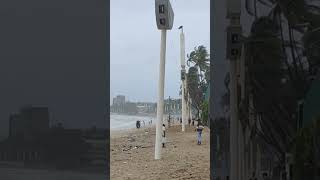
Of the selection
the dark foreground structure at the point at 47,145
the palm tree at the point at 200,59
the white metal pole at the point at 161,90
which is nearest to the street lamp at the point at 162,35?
the white metal pole at the point at 161,90

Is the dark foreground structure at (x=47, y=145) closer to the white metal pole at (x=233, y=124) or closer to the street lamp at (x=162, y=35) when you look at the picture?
the white metal pole at (x=233, y=124)

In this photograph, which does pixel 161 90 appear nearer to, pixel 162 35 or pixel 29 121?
pixel 162 35

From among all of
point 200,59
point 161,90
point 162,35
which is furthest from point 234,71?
point 200,59

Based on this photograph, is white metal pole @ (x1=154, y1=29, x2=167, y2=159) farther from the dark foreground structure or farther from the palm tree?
the palm tree

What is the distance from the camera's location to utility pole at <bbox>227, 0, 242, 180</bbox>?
14.9 feet

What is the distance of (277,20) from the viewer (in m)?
4.32

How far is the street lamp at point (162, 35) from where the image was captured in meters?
10.9

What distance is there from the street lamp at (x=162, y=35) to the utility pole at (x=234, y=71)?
6149mm

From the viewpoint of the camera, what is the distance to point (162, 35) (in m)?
12.6

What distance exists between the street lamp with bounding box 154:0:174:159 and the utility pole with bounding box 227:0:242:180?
6149mm

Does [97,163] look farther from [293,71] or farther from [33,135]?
[293,71]

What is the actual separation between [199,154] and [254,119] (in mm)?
7785

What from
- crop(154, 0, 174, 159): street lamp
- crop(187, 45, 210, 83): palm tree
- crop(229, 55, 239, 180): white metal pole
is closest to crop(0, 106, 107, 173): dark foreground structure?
crop(229, 55, 239, 180): white metal pole

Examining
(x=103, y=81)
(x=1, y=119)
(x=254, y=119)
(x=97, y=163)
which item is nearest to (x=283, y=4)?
(x=254, y=119)
